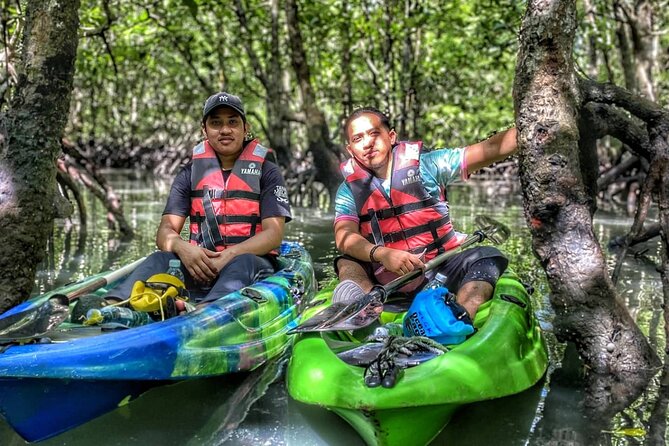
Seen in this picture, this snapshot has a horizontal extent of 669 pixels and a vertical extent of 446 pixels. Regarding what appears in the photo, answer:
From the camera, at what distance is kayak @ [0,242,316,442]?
2.59m

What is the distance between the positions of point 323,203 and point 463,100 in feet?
19.2

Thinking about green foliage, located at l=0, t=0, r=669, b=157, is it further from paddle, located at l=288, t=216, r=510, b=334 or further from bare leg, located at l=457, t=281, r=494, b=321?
bare leg, located at l=457, t=281, r=494, b=321

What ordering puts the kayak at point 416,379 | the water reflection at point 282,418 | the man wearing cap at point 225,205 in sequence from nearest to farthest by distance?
the kayak at point 416,379 < the water reflection at point 282,418 < the man wearing cap at point 225,205

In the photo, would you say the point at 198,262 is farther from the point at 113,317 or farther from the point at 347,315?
the point at 347,315

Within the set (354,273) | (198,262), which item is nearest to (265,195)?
(198,262)

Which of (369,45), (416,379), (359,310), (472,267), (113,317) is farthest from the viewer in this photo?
(369,45)

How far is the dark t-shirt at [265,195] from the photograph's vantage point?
4352mm

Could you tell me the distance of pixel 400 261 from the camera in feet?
12.1

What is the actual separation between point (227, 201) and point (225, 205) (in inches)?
1.1

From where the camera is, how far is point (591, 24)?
1041cm

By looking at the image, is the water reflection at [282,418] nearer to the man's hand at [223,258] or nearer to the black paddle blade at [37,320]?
the black paddle blade at [37,320]

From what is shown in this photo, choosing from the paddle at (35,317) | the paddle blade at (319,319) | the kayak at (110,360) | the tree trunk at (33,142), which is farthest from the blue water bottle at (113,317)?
the tree trunk at (33,142)

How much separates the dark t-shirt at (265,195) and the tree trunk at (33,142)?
0.72 metres

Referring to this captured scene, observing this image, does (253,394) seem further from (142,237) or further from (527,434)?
(142,237)
